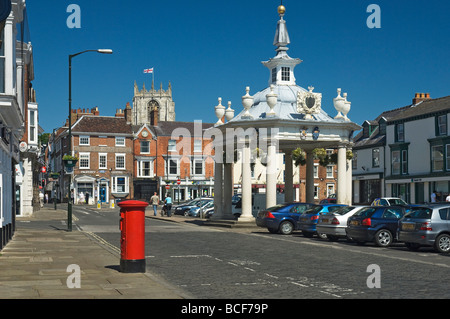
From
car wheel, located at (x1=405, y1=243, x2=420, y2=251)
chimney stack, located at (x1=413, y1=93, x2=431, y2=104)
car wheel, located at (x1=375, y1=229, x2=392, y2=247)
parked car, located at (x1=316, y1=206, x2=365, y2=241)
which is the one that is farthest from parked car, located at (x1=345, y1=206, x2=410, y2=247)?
chimney stack, located at (x1=413, y1=93, x2=431, y2=104)

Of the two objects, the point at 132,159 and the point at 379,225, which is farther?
the point at 132,159

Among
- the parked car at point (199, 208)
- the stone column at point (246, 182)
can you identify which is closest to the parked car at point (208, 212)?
the parked car at point (199, 208)

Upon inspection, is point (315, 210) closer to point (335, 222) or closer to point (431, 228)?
point (335, 222)

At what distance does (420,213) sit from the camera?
63.3 ft

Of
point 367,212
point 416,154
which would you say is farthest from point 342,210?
point 416,154

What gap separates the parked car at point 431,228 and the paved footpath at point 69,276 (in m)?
8.96

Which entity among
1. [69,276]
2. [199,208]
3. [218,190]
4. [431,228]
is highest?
[218,190]

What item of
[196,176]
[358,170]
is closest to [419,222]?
[358,170]

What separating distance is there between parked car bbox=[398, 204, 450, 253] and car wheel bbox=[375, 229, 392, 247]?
1789 millimetres

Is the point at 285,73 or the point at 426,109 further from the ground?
the point at 285,73

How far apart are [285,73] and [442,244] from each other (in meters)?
18.6

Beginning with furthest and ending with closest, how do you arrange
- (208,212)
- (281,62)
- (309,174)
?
(208,212) < (309,174) < (281,62)

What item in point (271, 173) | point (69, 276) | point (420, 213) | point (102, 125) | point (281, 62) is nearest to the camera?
point (69, 276)

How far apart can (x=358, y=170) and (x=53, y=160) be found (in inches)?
2440
